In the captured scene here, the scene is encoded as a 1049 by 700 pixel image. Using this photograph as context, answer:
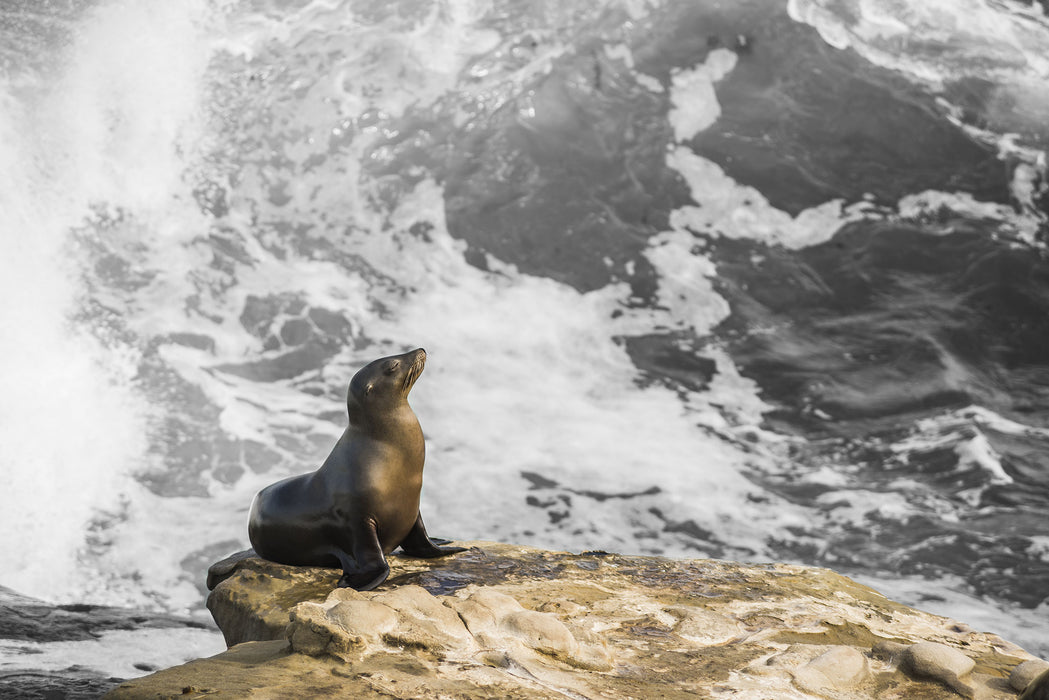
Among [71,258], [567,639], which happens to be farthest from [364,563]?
[71,258]

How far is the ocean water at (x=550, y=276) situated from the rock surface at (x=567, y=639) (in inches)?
126

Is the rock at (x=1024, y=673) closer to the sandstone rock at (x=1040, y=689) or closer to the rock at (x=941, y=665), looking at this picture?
the rock at (x=941, y=665)

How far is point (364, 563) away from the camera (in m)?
3.61

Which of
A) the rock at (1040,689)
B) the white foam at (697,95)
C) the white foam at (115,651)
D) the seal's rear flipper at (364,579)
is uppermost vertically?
the white foam at (697,95)

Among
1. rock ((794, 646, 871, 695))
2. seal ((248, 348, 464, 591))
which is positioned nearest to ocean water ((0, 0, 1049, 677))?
seal ((248, 348, 464, 591))

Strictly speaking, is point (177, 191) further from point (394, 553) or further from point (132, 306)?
point (394, 553)

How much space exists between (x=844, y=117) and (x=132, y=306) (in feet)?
27.0

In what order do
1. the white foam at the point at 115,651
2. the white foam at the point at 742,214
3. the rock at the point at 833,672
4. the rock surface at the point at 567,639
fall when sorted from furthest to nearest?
the white foam at the point at 742,214 → the white foam at the point at 115,651 → the rock at the point at 833,672 → the rock surface at the point at 567,639

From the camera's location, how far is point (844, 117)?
1232 cm

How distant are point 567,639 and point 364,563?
0.93m

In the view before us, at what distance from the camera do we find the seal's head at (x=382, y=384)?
3809mm

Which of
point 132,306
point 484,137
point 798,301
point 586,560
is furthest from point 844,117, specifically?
point 586,560

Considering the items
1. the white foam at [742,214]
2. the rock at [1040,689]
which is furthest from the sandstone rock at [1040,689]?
the white foam at [742,214]

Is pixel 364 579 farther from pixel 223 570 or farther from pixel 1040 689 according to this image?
pixel 1040 689
